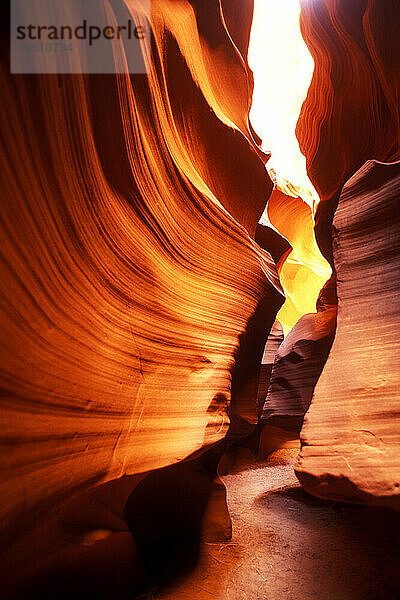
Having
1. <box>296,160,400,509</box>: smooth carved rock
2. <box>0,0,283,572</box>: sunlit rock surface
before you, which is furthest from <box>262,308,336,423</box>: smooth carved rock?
<box>0,0,283,572</box>: sunlit rock surface

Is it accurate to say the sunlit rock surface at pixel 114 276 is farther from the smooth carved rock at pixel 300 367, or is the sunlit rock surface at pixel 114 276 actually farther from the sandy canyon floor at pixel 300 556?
the smooth carved rock at pixel 300 367

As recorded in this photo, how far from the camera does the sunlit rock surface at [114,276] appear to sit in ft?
4.11

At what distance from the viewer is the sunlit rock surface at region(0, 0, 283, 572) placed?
49.3 inches

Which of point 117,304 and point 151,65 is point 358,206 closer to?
point 151,65

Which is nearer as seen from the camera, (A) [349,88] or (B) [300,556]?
(B) [300,556]

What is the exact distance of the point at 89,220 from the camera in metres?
1.60

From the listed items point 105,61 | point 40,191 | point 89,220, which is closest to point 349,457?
point 89,220

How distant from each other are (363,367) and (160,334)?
1.34 meters

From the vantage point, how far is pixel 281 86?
1221 centimetres

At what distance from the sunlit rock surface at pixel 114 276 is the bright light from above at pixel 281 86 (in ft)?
29.4

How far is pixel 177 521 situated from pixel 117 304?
106 inches

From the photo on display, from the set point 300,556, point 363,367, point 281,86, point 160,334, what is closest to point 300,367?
point 300,556

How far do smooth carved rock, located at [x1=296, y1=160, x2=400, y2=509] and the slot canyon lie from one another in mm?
11

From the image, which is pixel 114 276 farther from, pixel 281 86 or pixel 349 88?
pixel 281 86
